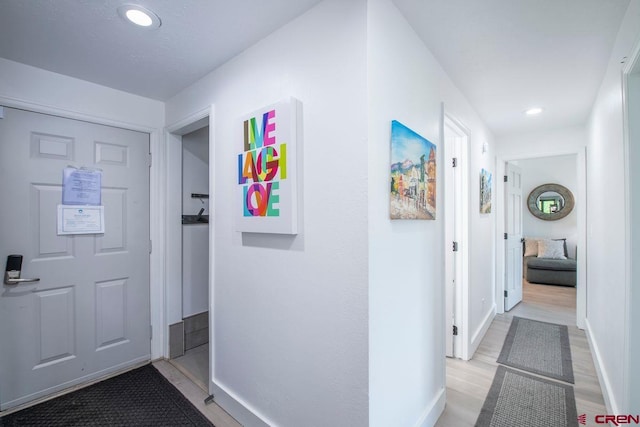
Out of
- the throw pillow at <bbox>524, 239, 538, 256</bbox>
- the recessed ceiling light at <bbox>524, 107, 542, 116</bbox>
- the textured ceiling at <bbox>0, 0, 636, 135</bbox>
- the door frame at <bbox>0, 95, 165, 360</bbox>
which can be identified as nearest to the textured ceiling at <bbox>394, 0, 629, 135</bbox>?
the textured ceiling at <bbox>0, 0, 636, 135</bbox>

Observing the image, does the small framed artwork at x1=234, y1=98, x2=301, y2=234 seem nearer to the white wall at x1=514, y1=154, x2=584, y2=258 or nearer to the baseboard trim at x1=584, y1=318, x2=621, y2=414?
the baseboard trim at x1=584, y1=318, x2=621, y2=414

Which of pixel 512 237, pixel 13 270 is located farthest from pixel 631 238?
pixel 13 270

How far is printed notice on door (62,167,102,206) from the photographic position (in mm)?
2125

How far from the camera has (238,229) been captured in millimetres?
1744

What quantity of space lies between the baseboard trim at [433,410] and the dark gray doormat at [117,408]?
1.32 m

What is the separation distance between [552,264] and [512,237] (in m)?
1.96

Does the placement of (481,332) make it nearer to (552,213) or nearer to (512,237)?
(512,237)

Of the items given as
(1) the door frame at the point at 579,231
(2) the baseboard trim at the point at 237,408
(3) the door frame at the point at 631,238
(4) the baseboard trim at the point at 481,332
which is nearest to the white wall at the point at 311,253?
(2) the baseboard trim at the point at 237,408

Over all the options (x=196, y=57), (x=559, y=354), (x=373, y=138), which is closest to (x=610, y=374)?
(x=559, y=354)

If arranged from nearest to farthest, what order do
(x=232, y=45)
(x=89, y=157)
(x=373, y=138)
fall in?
1. (x=373, y=138)
2. (x=232, y=45)
3. (x=89, y=157)

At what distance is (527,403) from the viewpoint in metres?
2.01

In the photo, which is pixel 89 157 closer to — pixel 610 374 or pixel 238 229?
pixel 238 229

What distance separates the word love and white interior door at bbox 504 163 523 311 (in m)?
3.60

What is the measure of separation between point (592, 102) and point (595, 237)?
1.23 meters
